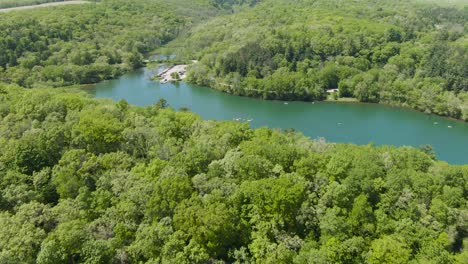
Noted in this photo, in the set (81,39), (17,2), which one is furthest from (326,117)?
(17,2)

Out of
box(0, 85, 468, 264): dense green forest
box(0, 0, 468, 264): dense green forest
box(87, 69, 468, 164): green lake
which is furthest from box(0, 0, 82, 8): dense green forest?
box(0, 85, 468, 264): dense green forest

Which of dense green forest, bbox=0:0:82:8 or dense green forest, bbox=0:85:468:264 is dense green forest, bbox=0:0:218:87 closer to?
dense green forest, bbox=0:0:82:8

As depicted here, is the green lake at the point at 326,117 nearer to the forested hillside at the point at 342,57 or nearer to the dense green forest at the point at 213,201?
the forested hillside at the point at 342,57

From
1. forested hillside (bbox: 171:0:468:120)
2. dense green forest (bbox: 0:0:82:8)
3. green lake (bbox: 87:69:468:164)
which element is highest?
dense green forest (bbox: 0:0:82:8)

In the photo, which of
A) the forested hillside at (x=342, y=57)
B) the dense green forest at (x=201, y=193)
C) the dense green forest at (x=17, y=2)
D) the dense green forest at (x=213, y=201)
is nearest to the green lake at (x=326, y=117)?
the forested hillside at (x=342, y=57)

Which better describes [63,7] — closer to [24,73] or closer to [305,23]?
[24,73]
